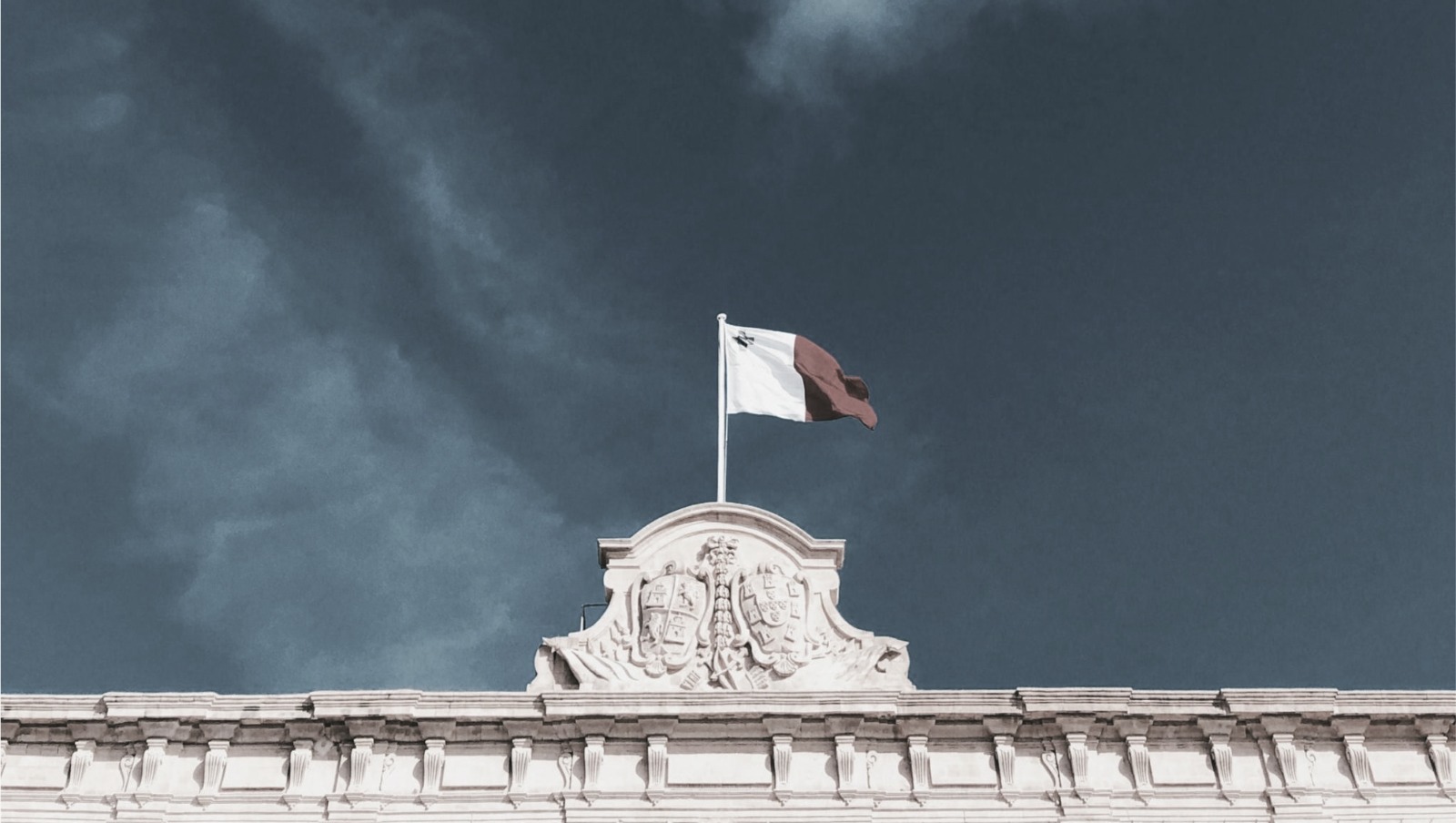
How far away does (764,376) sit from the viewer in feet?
92.7

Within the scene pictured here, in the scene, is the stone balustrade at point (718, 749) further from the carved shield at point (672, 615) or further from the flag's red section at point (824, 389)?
the flag's red section at point (824, 389)

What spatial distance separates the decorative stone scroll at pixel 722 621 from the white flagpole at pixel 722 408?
88 cm

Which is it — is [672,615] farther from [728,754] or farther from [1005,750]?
[1005,750]

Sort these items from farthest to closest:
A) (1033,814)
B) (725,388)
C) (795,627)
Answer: (725,388), (795,627), (1033,814)

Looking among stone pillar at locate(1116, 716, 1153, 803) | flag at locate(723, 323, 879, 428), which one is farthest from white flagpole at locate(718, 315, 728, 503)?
stone pillar at locate(1116, 716, 1153, 803)

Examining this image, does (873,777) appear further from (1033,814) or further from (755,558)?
(755,558)

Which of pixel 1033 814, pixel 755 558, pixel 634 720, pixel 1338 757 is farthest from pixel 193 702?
pixel 1338 757

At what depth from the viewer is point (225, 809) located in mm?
23062

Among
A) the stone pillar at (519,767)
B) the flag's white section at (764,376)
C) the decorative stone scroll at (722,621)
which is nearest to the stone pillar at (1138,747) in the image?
the decorative stone scroll at (722,621)

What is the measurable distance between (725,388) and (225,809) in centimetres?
1111

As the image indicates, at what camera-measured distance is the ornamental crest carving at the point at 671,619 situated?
24.4 meters

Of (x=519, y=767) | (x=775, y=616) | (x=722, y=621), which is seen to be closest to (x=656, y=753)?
(x=519, y=767)

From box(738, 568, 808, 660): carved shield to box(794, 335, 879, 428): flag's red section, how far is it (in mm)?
4018

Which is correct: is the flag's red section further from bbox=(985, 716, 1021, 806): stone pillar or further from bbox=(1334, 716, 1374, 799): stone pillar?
bbox=(1334, 716, 1374, 799): stone pillar
